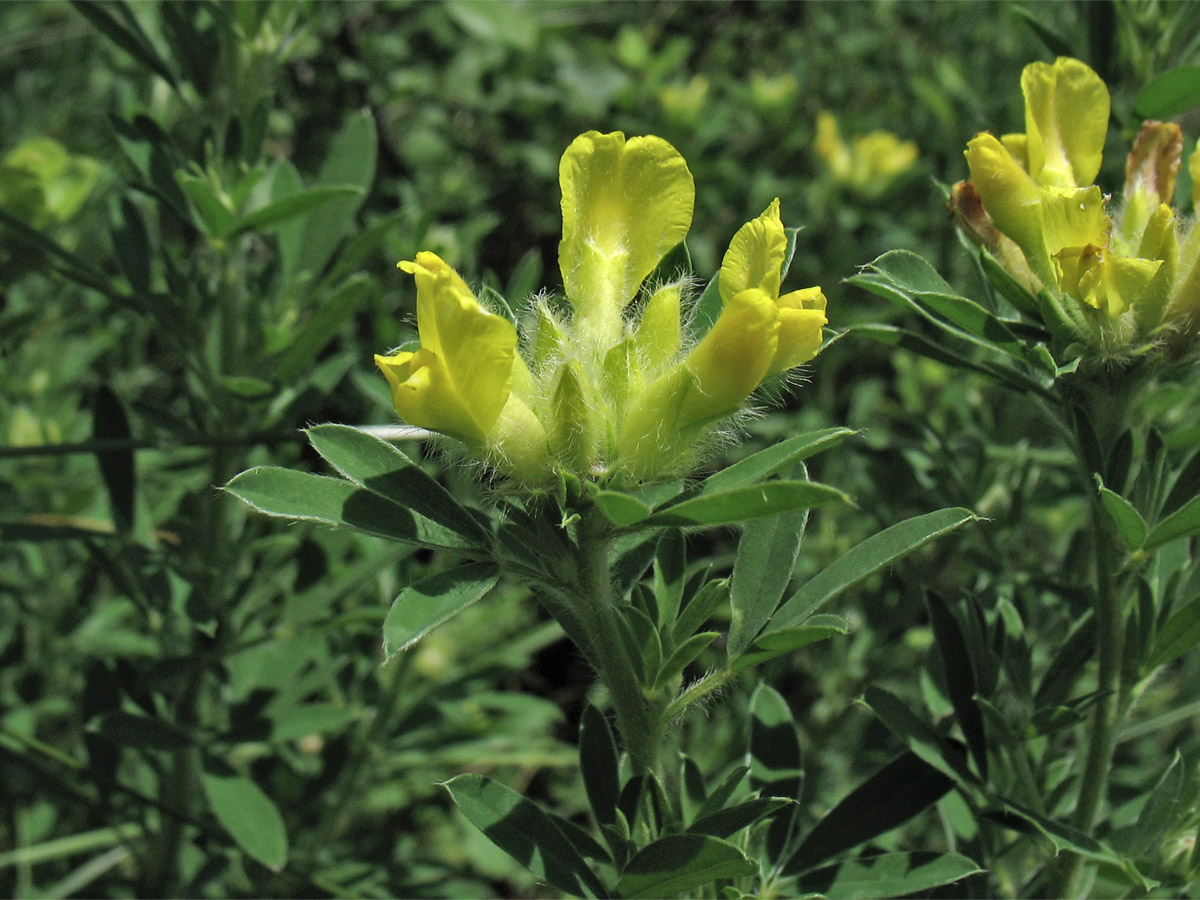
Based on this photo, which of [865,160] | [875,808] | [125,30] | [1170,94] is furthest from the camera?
[865,160]

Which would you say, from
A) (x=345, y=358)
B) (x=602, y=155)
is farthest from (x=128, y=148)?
(x=602, y=155)

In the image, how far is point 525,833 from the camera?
1177 mm

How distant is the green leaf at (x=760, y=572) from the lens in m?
1.19

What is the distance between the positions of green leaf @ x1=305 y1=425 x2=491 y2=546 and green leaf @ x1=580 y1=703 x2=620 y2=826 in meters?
0.38

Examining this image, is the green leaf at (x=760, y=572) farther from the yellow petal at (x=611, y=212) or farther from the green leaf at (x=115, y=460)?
the green leaf at (x=115, y=460)

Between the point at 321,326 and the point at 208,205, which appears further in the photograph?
the point at 321,326

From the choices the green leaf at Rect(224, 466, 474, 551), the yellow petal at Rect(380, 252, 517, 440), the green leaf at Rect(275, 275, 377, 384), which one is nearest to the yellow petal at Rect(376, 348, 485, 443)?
the yellow petal at Rect(380, 252, 517, 440)

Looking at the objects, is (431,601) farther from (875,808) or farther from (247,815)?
(247,815)

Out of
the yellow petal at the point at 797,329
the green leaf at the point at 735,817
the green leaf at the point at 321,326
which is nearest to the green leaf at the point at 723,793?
the green leaf at the point at 735,817

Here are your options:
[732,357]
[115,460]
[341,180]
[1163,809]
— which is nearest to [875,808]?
[1163,809]

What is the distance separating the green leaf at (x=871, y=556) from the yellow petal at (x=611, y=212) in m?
0.36

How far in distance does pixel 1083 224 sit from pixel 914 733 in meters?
0.65

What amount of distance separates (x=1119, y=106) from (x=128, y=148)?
172cm

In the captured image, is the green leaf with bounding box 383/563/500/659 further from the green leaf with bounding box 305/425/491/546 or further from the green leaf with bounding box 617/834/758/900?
the green leaf with bounding box 617/834/758/900
